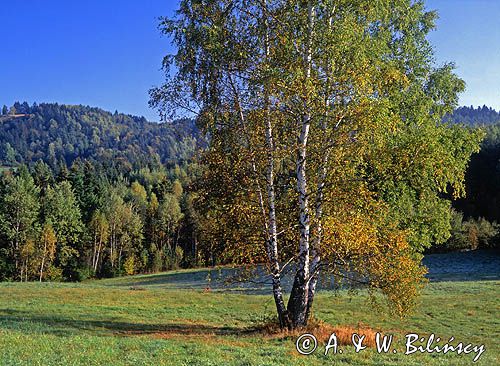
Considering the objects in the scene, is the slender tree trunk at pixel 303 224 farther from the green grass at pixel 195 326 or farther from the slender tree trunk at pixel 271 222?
the green grass at pixel 195 326

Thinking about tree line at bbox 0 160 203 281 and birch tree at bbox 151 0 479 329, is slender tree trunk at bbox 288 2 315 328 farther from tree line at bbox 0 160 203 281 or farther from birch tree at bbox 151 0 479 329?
tree line at bbox 0 160 203 281

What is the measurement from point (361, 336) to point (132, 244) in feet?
284

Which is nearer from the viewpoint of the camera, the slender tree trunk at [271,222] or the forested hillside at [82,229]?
the slender tree trunk at [271,222]

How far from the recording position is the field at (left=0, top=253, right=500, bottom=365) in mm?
12547

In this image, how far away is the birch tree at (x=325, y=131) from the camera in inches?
640

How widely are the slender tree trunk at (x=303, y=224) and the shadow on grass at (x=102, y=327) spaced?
256 cm

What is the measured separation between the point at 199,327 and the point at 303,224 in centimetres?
831

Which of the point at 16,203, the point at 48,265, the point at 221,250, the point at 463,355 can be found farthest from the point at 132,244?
the point at 463,355

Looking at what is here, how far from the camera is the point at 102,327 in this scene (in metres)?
20.9

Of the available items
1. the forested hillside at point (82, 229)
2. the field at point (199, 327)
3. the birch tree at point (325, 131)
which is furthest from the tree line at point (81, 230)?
the birch tree at point (325, 131)

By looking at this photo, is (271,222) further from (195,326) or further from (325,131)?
(195,326)

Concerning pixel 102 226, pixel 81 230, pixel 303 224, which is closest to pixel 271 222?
pixel 303 224

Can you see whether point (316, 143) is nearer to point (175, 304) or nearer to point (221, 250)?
point (221, 250)

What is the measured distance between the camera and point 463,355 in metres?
15.3
